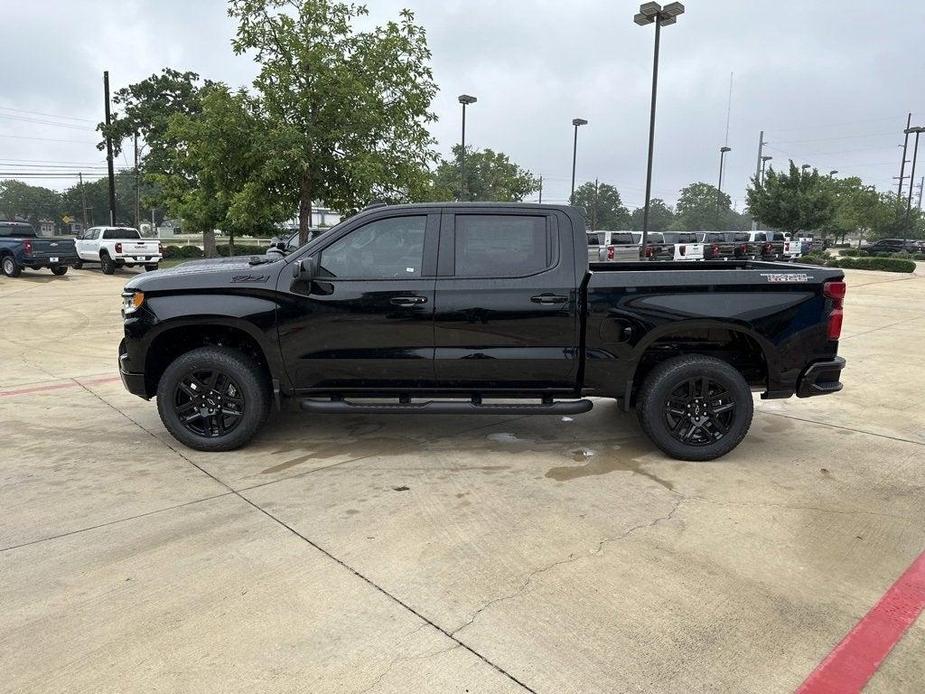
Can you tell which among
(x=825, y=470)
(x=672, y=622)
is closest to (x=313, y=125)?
(x=825, y=470)

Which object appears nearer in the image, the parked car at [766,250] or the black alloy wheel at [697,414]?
the black alloy wheel at [697,414]

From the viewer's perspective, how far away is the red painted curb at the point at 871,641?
2.55 metres

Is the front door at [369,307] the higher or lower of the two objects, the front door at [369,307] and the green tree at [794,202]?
the lower

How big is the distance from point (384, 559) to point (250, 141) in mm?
12253

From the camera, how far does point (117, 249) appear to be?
23.3m

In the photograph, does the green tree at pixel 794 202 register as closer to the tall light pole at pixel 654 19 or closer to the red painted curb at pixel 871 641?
the tall light pole at pixel 654 19

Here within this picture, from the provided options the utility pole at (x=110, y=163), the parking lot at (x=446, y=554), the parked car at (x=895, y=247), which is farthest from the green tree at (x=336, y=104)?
the parked car at (x=895, y=247)

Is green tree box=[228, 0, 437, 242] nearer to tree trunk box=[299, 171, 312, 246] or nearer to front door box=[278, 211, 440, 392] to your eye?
tree trunk box=[299, 171, 312, 246]

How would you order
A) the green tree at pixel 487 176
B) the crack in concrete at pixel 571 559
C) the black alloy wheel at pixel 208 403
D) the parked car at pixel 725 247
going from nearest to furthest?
the crack in concrete at pixel 571 559 → the black alloy wheel at pixel 208 403 → the parked car at pixel 725 247 → the green tree at pixel 487 176

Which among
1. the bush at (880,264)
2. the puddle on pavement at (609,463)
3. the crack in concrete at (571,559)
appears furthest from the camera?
the bush at (880,264)

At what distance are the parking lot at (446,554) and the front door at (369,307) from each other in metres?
0.72

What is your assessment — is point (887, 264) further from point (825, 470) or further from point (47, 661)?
point (47, 661)

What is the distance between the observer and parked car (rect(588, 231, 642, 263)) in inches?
1041

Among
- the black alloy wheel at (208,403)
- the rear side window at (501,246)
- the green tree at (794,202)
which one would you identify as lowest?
the black alloy wheel at (208,403)
